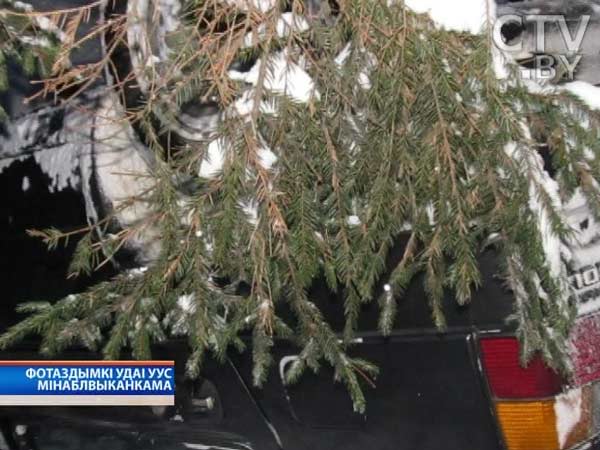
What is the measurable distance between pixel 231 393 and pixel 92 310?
59 cm

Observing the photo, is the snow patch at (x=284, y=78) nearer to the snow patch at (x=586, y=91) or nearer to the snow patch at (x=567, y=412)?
the snow patch at (x=586, y=91)

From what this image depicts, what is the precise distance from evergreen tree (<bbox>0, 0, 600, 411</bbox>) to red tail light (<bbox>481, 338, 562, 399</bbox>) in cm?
10

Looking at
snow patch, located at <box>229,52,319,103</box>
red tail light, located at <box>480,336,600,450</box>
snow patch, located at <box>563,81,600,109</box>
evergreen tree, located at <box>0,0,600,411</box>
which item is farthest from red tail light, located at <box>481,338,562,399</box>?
snow patch, located at <box>229,52,319,103</box>

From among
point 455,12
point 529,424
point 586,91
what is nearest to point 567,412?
point 529,424

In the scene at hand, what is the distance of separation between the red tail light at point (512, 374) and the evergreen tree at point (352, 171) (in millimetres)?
102

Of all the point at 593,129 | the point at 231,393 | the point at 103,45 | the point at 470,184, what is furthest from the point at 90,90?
the point at 593,129

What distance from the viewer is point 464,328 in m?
3.12

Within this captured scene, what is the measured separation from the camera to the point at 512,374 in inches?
122

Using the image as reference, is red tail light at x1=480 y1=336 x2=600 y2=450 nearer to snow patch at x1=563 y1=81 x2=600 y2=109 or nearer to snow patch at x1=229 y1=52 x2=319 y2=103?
snow patch at x1=563 y1=81 x2=600 y2=109

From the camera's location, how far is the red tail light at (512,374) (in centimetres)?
308

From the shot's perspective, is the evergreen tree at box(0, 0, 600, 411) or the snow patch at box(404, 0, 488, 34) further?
the snow patch at box(404, 0, 488, 34)

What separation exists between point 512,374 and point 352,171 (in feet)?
2.43

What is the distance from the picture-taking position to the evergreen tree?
9.32ft

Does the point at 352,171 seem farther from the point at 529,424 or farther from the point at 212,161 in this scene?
the point at 529,424
